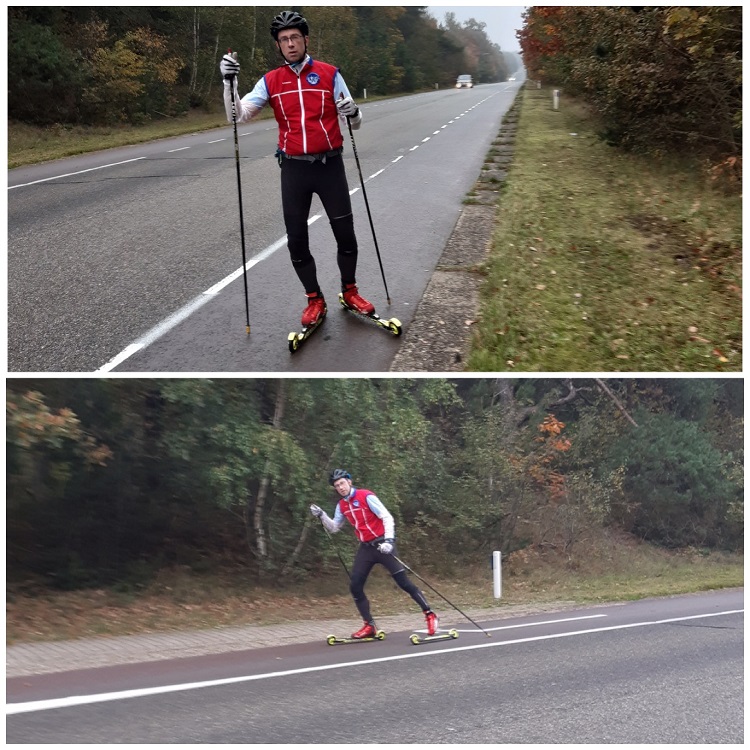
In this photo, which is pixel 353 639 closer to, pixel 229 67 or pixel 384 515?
pixel 384 515

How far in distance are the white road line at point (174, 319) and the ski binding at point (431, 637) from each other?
12.9ft

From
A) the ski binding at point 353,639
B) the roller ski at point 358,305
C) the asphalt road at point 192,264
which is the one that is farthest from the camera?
the ski binding at point 353,639

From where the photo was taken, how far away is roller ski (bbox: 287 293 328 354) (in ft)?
26.4

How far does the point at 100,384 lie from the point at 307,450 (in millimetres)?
3460

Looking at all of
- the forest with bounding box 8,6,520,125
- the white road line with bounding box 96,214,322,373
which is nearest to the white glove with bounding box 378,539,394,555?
the white road line with bounding box 96,214,322,373

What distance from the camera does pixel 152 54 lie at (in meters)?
37.4

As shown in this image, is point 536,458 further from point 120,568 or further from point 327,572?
point 120,568

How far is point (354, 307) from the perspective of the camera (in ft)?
28.8

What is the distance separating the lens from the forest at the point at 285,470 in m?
10.1

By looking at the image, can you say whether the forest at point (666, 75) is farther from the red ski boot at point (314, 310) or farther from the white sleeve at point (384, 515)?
the white sleeve at point (384, 515)

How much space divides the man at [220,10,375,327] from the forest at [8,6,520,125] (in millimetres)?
16078

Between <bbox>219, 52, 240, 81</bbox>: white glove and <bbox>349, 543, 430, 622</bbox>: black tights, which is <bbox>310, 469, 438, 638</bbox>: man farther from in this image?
<bbox>219, 52, 240, 81</bbox>: white glove

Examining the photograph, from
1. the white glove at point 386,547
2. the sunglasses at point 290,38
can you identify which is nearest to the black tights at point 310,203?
the sunglasses at point 290,38

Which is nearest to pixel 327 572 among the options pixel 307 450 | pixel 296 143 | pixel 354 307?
pixel 307 450
